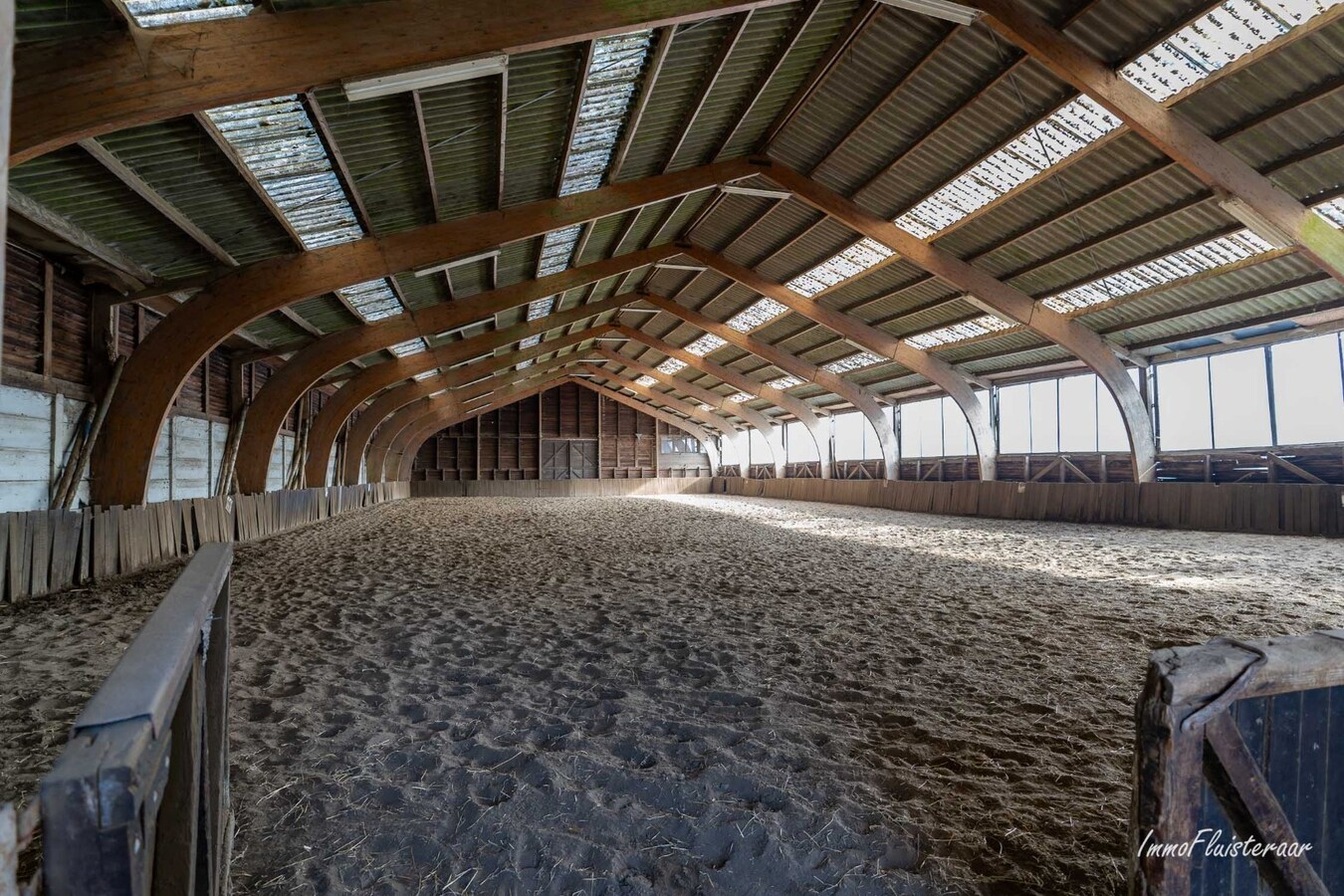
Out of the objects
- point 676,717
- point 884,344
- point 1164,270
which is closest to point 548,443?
point 884,344

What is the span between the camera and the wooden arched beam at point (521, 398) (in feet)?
120

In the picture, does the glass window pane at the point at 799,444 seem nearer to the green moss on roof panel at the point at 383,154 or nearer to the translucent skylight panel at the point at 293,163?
the green moss on roof panel at the point at 383,154

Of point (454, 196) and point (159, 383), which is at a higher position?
point (454, 196)

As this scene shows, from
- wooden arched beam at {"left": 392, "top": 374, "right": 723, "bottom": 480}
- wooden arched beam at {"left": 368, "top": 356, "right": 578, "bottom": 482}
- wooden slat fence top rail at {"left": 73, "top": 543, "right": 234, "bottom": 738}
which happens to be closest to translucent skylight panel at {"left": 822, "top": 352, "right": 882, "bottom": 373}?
wooden arched beam at {"left": 368, "top": 356, "right": 578, "bottom": 482}

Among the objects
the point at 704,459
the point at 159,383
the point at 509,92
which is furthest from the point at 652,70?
the point at 704,459

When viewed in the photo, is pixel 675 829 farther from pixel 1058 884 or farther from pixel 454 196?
pixel 454 196

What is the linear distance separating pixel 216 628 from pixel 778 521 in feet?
61.9

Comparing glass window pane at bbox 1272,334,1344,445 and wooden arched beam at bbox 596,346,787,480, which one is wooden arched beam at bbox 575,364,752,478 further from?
glass window pane at bbox 1272,334,1344,445

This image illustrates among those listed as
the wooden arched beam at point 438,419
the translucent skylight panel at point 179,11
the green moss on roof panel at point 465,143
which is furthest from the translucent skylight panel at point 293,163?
the wooden arched beam at point 438,419

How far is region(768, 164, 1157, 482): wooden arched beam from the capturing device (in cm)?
1564

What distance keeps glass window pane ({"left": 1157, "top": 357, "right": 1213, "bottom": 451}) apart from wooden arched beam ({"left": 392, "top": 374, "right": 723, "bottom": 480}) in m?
28.2

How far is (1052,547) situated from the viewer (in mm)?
13422

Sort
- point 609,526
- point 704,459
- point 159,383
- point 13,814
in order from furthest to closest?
1. point 704,459
2. point 609,526
3. point 159,383
4. point 13,814

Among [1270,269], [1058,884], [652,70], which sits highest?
[652,70]
